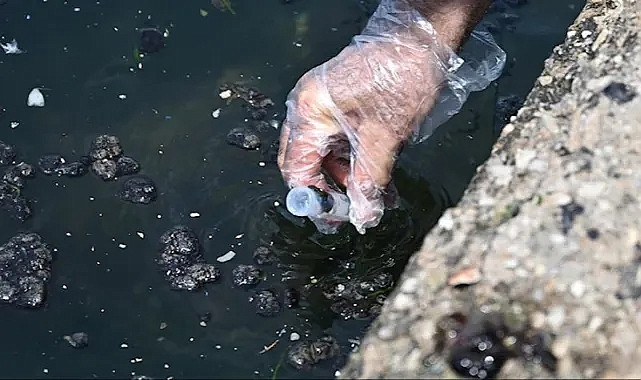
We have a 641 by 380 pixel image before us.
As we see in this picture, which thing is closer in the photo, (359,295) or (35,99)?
(359,295)

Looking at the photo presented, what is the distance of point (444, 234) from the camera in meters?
1.27

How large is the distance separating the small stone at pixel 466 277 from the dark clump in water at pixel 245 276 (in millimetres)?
561

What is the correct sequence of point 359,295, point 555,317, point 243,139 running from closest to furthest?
point 555,317 → point 359,295 → point 243,139

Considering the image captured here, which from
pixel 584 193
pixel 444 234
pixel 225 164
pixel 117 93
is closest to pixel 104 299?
pixel 225 164

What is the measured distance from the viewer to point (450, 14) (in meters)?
1.78

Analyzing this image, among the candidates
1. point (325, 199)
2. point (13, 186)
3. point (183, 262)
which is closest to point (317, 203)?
point (325, 199)

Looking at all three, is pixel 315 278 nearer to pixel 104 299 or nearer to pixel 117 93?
pixel 104 299

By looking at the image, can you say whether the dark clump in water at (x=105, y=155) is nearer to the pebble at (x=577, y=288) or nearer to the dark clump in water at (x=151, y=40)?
the dark clump in water at (x=151, y=40)

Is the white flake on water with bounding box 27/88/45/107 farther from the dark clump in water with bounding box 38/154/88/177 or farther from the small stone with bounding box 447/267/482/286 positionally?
the small stone with bounding box 447/267/482/286

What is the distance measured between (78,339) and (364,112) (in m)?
0.64

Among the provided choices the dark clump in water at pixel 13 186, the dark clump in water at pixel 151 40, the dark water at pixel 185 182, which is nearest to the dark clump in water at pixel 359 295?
the dark water at pixel 185 182

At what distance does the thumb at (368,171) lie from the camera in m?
1.66

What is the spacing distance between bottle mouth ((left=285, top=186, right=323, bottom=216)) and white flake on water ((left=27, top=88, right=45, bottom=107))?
667 mm

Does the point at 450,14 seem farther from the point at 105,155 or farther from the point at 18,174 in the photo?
the point at 18,174
